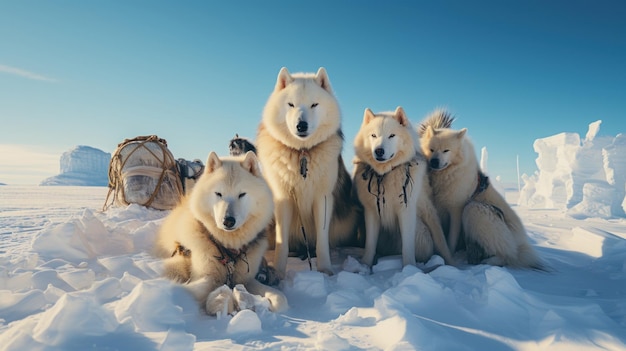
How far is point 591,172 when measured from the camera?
969 inches

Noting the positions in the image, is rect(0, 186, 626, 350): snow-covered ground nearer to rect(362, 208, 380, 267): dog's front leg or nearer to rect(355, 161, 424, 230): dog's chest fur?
rect(362, 208, 380, 267): dog's front leg

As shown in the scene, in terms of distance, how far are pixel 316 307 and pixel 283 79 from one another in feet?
6.81

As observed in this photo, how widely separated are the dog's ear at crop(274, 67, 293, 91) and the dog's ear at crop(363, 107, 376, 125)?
0.86 m

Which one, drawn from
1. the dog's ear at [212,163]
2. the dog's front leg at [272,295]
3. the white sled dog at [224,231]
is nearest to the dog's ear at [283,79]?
the white sled dog at [224,231]

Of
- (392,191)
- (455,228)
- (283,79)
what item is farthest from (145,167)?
(455,228)

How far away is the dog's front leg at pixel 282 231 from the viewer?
3.16 metres

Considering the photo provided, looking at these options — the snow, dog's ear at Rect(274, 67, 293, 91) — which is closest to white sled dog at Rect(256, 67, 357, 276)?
dog's ear at Rect(274, 67, 293, 91)

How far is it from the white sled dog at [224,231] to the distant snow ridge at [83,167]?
93569 mm

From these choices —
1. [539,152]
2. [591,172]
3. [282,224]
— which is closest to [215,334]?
[282,224]

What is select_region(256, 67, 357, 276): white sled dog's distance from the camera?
318cm

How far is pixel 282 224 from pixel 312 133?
0.89 metres

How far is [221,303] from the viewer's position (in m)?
2.12

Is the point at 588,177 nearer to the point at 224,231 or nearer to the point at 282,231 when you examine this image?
the point at 282,231

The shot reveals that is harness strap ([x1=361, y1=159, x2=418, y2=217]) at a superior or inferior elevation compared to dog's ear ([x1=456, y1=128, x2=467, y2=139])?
inferior
